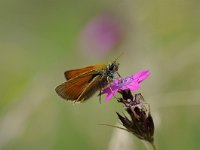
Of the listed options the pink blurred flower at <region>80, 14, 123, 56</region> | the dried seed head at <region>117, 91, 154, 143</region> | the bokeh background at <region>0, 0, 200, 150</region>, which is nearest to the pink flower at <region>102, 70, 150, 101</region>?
the dried seed head at <region>117, 91, 154, 143</region>

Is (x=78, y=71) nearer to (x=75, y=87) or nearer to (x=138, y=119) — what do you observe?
(x=75, y=87)

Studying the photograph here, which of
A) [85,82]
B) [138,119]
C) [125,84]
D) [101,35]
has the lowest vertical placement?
[138,119]

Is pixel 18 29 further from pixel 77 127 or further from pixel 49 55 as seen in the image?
pixel 77 127

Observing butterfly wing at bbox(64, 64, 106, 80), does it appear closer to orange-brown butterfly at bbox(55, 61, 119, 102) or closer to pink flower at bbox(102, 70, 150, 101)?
orange-brown butterfly at bbox(55, 61, 119, 102)

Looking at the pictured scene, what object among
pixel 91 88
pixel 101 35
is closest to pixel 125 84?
pixel 91 88

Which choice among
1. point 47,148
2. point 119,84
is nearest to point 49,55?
point 47,148
